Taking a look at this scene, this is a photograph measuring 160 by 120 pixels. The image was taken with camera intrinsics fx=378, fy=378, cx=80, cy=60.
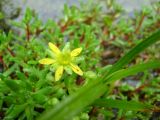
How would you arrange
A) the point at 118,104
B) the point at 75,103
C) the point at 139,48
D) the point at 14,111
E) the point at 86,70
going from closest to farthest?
the point at 75,103
the point at 139,48
the point at 118,104
the point at 14,111
the point at 86,70

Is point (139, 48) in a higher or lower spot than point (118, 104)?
higher

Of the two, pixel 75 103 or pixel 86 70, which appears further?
pixel 86 70

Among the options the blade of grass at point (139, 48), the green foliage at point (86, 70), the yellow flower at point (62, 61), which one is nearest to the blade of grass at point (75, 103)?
the green foliage at point (86, 70)

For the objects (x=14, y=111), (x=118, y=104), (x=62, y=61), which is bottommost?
(x=118, y=104)

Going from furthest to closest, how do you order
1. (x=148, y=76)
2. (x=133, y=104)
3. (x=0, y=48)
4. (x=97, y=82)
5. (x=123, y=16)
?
(x=123, y=16), (x=148, y=76), (x=0, y=48), (x=133, y=104), (x=97, y=82)

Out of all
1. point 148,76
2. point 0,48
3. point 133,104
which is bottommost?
point 148,76

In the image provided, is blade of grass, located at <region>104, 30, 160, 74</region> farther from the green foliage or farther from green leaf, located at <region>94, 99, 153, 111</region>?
green leaf, located at <region>94, 99, 153, 111</region>

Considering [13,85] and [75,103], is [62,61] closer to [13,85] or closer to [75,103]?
[13,85]

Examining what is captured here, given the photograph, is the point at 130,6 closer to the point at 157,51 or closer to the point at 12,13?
the point at 157,51

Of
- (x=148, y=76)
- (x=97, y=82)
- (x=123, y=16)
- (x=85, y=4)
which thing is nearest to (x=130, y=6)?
(x=123, y=16)

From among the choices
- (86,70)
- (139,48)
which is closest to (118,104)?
(139,48)
